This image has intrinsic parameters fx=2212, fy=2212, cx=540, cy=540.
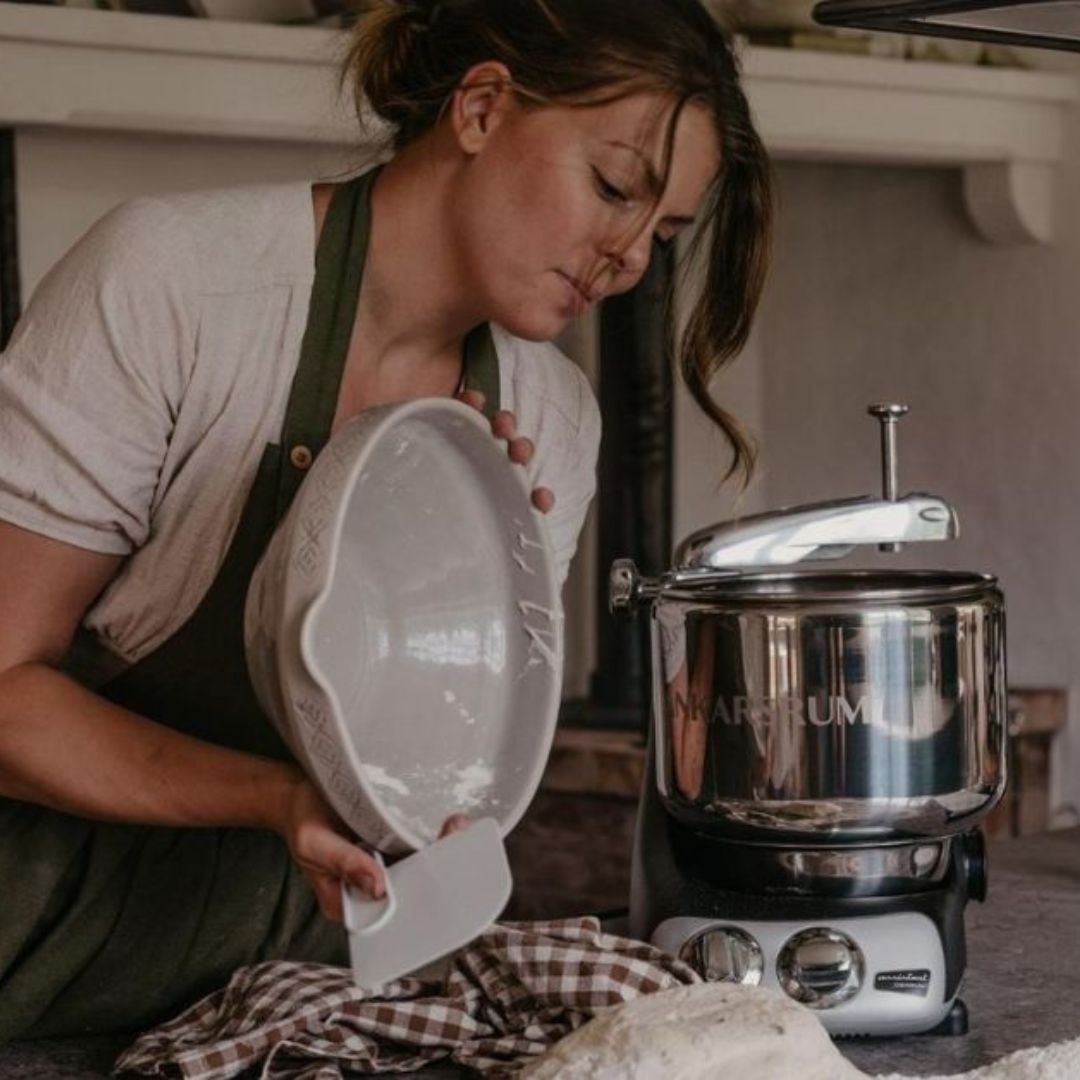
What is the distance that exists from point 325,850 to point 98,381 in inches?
11.4

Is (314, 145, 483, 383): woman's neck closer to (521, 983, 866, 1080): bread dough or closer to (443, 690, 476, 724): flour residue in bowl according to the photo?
(443, 690, 476, 724): flour residue in bowl

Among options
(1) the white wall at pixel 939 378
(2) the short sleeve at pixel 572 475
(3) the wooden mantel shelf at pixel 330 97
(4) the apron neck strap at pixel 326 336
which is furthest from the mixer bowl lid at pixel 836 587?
(1) the white wall at pixel 939 378

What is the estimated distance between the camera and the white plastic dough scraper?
95 centimetres

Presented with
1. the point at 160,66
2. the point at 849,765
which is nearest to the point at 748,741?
the point at 849,765

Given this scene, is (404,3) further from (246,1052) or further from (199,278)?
(246,1052)

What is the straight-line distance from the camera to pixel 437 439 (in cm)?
111

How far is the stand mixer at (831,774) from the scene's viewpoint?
1150 mm

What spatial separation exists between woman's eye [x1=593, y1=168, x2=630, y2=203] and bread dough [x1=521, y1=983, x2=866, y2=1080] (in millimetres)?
407

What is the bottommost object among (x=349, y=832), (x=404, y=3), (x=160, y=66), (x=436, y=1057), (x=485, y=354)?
(x=436, y=1057)

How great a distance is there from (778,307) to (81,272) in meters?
2.50

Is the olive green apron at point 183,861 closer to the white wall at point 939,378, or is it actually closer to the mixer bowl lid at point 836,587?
the mixer bowl lid at point 836,587

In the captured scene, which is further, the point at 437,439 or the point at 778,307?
the point at 778,307

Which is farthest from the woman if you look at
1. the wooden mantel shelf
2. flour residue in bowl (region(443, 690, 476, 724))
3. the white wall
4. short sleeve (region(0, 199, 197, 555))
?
the white wall

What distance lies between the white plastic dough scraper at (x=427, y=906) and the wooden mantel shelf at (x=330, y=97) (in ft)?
3.65
